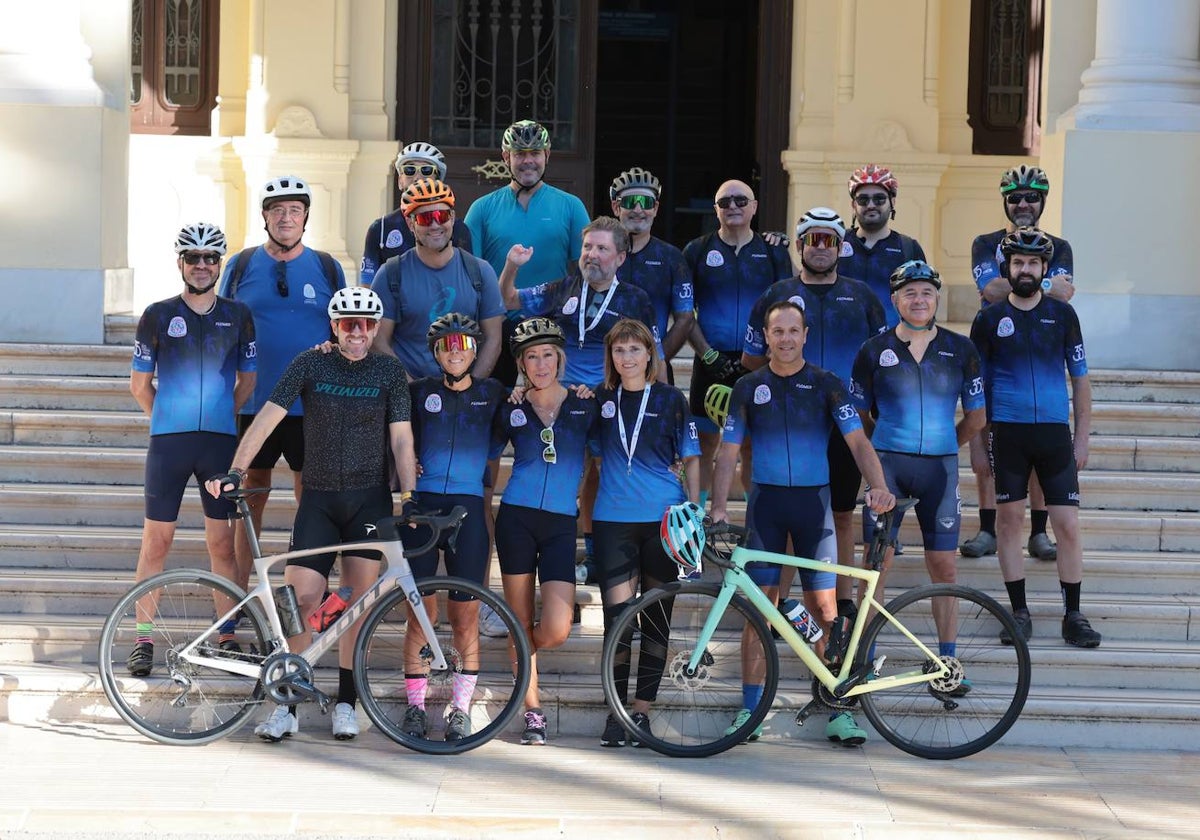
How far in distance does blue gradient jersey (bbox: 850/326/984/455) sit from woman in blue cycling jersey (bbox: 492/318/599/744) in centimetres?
131

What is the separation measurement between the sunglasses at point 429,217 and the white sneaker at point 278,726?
88.4 inches

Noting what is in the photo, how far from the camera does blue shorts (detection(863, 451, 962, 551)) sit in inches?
315

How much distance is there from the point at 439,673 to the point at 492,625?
66 cm

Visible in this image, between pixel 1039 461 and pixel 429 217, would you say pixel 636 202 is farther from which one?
pixel 1039 461

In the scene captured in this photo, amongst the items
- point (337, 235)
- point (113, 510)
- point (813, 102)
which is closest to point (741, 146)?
point (813, 102)

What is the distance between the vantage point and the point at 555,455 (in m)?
7.69

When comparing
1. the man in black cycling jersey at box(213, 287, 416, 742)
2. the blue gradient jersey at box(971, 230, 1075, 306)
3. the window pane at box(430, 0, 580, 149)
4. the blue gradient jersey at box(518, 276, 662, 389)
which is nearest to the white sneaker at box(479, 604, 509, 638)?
the man in black cycling jersey at box(213, 287, 416, 742)

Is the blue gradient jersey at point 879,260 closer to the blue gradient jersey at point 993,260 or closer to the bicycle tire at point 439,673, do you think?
the blue gradient jersey at point 993,260

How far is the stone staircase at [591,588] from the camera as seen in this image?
7973mm

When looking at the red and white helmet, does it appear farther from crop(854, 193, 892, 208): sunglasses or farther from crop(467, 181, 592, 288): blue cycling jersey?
crop(467, 181, 592, 288): blue cycling jersey

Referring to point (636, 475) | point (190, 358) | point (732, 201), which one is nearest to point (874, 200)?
point (732, 201)

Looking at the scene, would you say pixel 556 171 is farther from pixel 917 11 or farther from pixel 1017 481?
pixel 1017 481

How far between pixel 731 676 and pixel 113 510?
342cm

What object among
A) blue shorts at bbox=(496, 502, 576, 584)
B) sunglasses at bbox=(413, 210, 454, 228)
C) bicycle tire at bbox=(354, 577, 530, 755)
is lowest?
bicycle tire at bbox=(354, 577, 530, 755)
